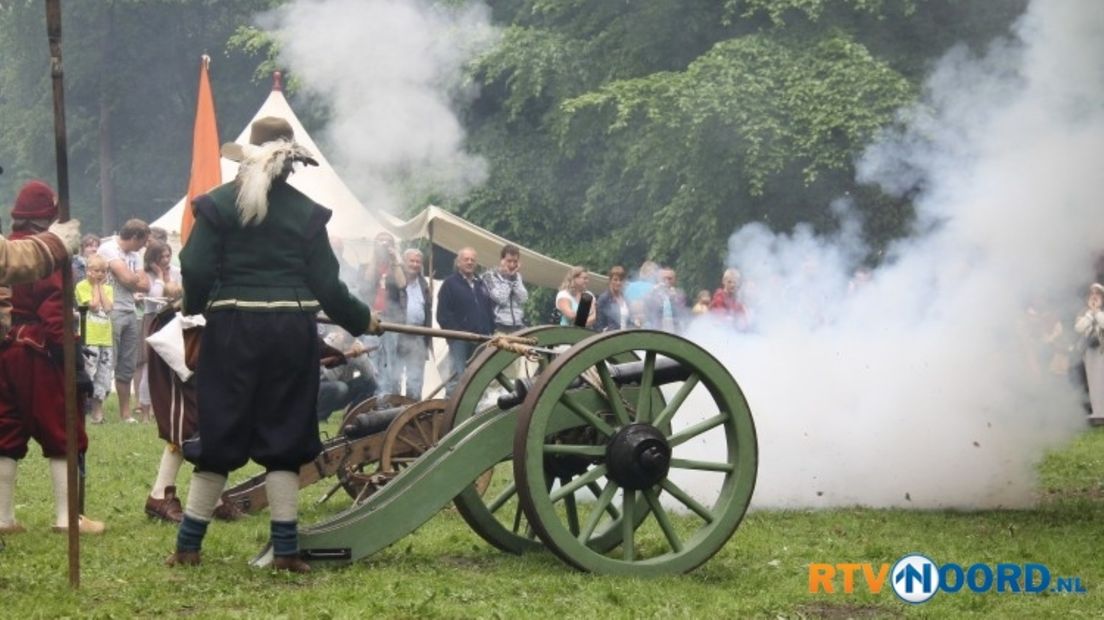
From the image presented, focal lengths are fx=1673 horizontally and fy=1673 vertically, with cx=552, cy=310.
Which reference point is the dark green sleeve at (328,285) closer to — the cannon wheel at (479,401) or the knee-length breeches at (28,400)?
the cannon wheel at (479,401)

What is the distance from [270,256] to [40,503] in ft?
10.8

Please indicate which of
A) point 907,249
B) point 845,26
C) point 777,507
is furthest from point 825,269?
point 845,26

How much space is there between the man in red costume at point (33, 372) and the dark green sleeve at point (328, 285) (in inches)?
63.3

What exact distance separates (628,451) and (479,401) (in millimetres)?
936

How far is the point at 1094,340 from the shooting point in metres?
14.9

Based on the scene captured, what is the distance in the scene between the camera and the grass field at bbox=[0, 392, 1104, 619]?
527 cm

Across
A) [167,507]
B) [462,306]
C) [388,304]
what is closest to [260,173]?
[167,507]

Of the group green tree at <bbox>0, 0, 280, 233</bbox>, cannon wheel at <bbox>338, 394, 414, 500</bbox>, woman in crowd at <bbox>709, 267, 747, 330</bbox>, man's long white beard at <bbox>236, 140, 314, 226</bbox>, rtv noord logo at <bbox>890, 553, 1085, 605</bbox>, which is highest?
green tree at <bbox>0, 0, 280, 233</bbox>

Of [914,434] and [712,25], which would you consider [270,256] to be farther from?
[712,25]

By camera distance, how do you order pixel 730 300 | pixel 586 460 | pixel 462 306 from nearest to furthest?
pixel 586 460 < pixel 730 300 < pixel 462 306

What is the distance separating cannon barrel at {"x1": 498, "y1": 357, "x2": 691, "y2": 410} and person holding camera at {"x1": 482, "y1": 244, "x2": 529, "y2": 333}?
761 centimetres

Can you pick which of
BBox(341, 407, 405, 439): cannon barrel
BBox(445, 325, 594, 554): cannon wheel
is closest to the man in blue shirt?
BBox(341, 407, 405, 439): cannon barrel

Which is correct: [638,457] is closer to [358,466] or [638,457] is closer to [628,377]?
[628,377]

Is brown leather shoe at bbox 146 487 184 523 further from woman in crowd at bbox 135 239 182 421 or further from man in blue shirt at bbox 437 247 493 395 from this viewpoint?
man in blue shirt at bbox 437 247 493 395
